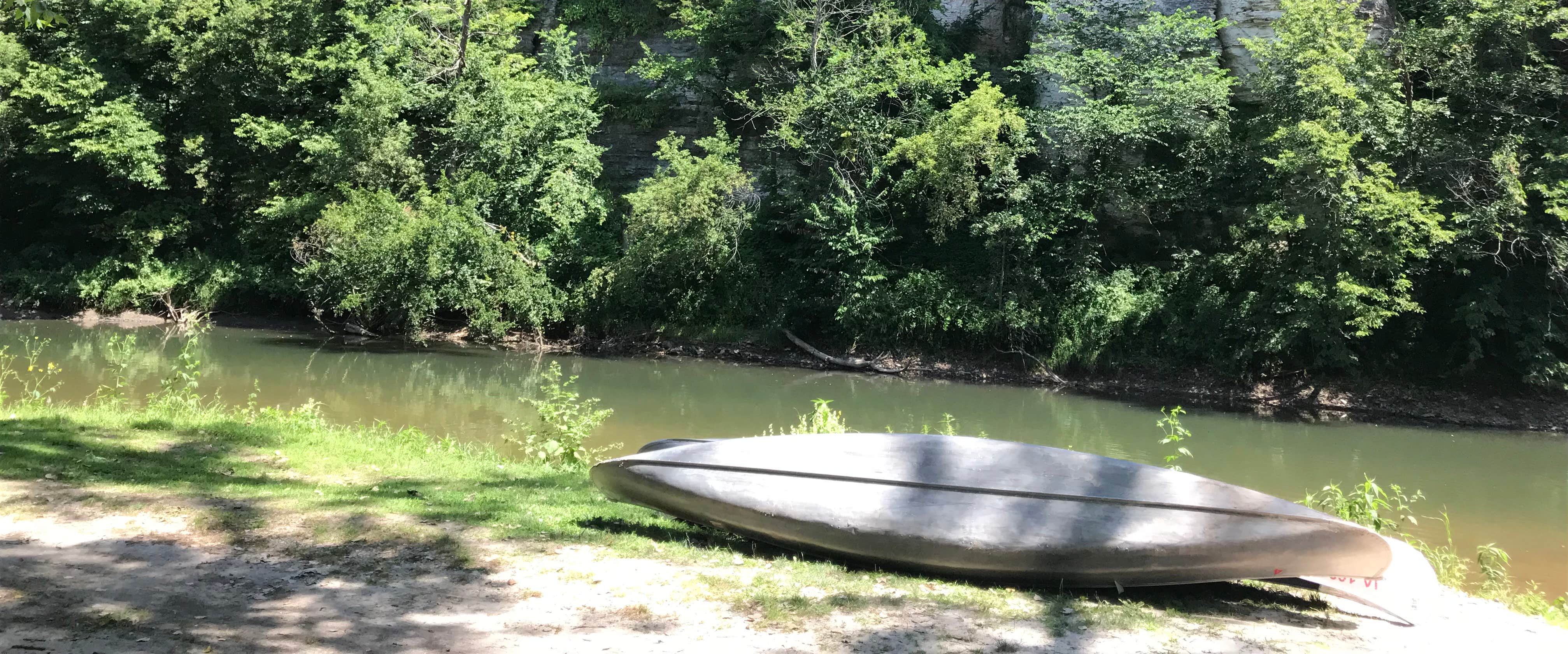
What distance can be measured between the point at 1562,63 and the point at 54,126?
31.9m

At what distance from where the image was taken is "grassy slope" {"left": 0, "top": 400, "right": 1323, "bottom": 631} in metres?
4.89

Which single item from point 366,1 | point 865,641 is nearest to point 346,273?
point 366,1

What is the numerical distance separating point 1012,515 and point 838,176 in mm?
16792

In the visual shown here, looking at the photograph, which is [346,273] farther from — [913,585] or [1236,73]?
[1236,73]

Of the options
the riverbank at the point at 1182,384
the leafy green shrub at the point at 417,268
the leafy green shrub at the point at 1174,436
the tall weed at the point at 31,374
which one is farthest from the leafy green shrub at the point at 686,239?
the leafy green shrub at the point at 1174,436

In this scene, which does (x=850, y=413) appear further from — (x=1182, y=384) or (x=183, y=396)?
(x=183, y=396)

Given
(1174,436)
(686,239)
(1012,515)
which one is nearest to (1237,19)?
(686,239)

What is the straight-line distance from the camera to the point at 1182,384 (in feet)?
61.5

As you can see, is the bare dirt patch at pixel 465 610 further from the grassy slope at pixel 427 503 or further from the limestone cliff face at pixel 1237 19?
the limestone cliff face at pixel 1237 19

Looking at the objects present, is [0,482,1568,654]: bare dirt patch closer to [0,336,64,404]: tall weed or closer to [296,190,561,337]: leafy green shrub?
[0,336,64,404]: tall weed

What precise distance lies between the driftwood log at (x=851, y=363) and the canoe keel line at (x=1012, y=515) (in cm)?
1504

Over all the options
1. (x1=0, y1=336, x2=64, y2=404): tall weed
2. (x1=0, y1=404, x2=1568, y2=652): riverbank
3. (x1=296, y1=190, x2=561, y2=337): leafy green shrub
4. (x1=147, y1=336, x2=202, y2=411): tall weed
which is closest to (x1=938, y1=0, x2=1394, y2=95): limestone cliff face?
(x1=296, y1=190, x2=561, y2=337): leafy green shrub

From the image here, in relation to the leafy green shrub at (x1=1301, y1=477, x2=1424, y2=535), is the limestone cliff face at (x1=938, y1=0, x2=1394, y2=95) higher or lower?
higher

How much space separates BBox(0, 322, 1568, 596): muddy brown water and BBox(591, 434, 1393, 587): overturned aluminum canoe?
197 inches
